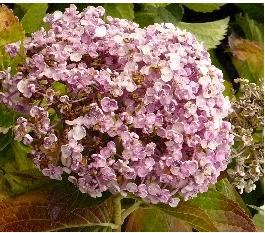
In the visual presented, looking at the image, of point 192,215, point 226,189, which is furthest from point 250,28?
point 192,215

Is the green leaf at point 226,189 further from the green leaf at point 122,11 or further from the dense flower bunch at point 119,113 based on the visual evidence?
the green leaf at point 122,11

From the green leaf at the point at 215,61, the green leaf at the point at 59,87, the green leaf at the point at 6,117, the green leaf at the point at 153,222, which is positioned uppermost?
the green leaf at the point at 59,87

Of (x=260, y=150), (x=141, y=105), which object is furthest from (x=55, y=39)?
(x=260, y=150)

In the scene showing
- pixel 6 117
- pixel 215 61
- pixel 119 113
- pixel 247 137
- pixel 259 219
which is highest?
pixel 119 113

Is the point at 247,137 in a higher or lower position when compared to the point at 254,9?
higher

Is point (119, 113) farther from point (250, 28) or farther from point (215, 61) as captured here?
point (250, 28)

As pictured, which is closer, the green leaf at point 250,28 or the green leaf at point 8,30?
the green leaf at point 8,30

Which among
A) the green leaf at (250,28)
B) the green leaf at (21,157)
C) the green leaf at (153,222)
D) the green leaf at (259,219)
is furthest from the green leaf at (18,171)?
the green leaf at (250,28)

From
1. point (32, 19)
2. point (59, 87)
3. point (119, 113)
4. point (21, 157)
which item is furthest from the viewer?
point (32, 19)
